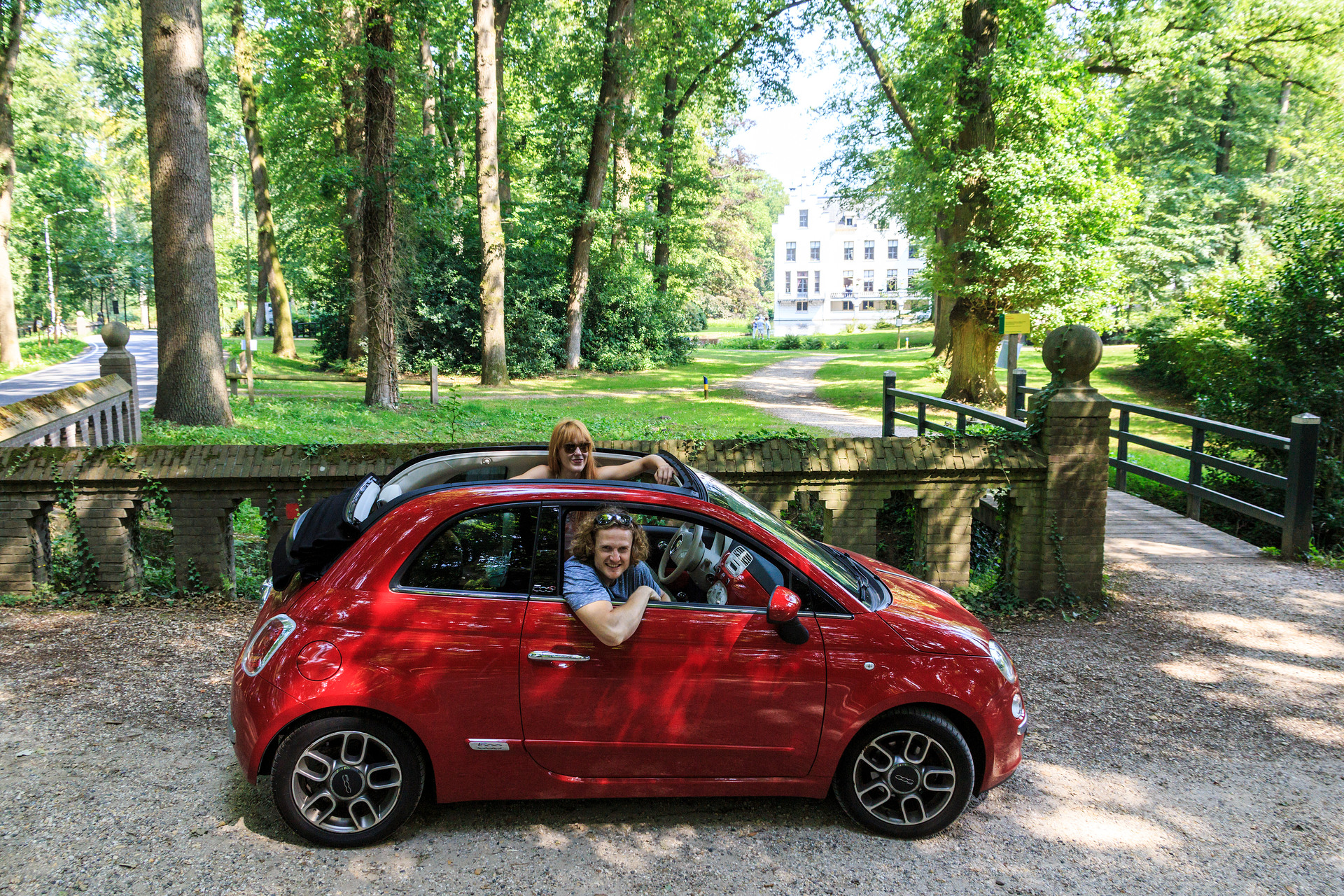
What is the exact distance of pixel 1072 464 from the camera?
283 inches

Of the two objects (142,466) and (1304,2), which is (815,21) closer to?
(1304,2)

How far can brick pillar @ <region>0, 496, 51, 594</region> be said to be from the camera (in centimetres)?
690

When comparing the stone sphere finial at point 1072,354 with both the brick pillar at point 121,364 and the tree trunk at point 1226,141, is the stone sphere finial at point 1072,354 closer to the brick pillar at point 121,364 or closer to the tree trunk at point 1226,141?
the brick pillar at point 121,364

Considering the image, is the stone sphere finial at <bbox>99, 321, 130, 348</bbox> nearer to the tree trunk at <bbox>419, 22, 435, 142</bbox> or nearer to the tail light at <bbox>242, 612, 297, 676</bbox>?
the tree trunk at <bbox>419, 22, 435, 142</bbox>

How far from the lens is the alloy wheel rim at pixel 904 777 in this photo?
13.2 feet

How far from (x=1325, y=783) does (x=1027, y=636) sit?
2.28 metres

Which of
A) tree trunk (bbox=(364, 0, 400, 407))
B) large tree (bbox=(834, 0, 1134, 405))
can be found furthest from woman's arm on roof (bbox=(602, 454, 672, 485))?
large tree (bbox=(834, 0, 1134, 405))

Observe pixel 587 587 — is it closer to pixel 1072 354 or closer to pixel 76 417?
pixel 1072 354

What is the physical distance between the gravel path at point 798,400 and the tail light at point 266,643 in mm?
13938

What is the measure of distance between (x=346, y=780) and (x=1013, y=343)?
14656mm

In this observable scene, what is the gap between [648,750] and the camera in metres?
3.96

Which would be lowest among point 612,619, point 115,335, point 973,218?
point 612,619

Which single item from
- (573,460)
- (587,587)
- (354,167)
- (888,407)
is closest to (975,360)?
(888,407)

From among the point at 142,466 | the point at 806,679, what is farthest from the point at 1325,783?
the point at 142,466
